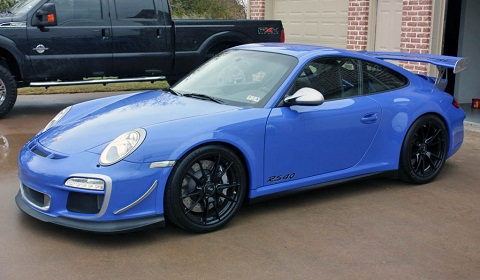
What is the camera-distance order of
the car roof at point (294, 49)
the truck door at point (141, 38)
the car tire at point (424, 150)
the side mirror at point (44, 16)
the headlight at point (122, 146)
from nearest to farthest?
1. the headlight at point (122, 146)
2. the car roof at point (294, 49)
3. the car tire at point (424, 150)
4. the side mirror at point (44, 16)
5. the truck door at point (141, 38)

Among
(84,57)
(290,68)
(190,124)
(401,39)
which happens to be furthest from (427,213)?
(84,57)

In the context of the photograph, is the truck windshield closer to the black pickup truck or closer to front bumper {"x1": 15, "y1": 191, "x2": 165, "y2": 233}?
the black pickup truck

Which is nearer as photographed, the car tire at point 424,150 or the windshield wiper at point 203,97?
the windshield wiper at point 203,97

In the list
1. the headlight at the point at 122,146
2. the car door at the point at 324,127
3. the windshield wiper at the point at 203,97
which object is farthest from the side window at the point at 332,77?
the headlight at the point at 122,146

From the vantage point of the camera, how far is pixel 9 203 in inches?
211

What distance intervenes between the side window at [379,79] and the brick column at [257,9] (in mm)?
9122

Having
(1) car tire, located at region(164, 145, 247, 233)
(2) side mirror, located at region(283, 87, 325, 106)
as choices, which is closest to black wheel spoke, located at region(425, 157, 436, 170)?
(2) side mirror, located at region(283, 87, 325, 106)

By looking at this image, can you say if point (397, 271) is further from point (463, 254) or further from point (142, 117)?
point (142, 117)

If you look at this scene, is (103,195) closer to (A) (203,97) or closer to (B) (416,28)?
(A) (203,97)

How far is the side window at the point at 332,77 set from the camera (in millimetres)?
5391

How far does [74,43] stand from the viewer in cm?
1012

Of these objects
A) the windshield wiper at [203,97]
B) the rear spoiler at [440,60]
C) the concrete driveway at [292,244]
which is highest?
the rear spoiler at [440,60]

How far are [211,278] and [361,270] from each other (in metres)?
1.03

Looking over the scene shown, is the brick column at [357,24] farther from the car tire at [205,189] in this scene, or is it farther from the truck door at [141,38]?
the car tire at [205,189]
